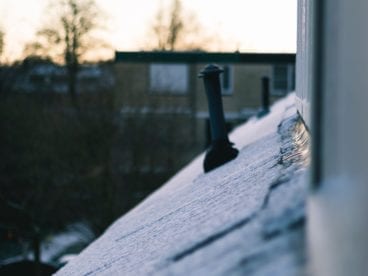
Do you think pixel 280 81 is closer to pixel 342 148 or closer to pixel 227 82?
pixel 227 82

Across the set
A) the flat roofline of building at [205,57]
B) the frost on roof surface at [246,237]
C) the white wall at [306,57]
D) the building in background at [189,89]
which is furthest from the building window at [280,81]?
the frost on roof surface at [246,237]

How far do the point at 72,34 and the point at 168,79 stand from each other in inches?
208

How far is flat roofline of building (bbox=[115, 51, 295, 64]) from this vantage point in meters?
19.1

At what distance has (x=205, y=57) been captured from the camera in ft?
77.7

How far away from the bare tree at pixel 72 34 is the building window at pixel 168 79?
10.3 ft

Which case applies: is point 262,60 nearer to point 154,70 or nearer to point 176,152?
point 176,152

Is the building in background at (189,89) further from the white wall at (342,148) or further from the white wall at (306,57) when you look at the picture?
the white wall at (342,148)

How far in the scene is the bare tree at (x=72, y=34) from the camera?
117ft

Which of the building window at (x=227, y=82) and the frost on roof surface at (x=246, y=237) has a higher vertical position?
the frost on roof surface at (x=246, y=237)

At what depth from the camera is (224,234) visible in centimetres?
235

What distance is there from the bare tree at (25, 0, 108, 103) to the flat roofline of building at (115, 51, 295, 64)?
12.7 meters

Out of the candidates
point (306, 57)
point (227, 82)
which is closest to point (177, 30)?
point (227, 82)

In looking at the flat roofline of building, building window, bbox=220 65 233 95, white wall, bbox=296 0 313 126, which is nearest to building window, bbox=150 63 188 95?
building window, bbox=220 65 233 95

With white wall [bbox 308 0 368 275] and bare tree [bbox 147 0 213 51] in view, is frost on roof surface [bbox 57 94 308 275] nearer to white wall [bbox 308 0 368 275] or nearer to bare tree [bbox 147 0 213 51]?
white wall [bbox 308 0 368 275]
